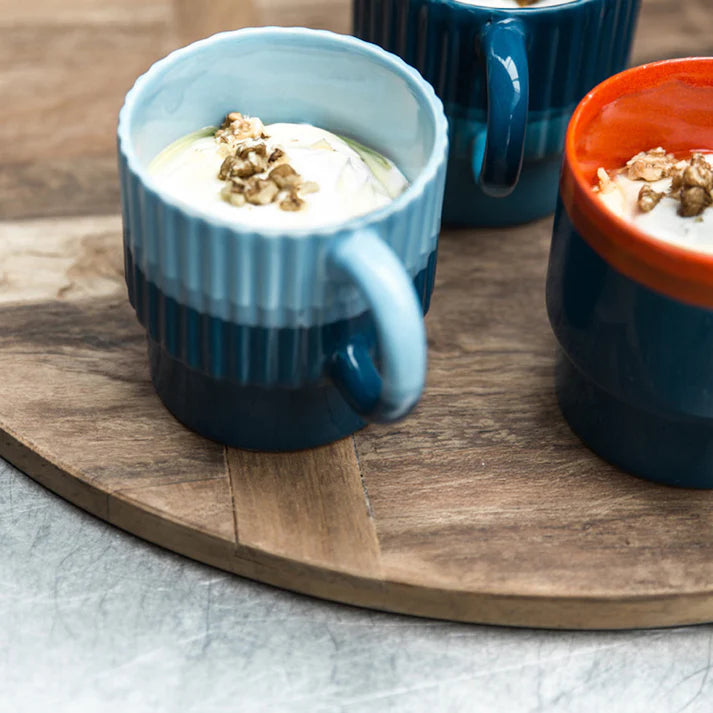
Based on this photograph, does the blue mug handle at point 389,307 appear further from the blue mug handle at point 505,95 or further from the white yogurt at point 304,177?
the blue mug handle at point 505,95

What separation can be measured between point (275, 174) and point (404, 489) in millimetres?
178

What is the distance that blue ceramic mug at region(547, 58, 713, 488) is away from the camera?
1.80 ft

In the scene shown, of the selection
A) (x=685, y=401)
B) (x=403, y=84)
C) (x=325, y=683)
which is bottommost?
(x=325, y=683)

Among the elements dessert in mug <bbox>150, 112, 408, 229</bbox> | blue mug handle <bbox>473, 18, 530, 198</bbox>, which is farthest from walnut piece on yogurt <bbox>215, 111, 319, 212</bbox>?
blue mug handle <bbox>473, 18, 530, 198</bbox>

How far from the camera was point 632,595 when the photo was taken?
1.91ft

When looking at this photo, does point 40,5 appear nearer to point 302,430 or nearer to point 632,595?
point 302,430

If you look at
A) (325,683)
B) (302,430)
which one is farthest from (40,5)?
(325,683)

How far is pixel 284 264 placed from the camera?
0.53 metres

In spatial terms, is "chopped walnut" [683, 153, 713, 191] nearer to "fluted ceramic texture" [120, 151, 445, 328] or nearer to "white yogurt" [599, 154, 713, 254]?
"white yogurt" [599, 154, 713, 254]

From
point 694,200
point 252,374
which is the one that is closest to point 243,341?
point 252,374

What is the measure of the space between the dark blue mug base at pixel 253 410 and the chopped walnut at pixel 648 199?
0.59ft

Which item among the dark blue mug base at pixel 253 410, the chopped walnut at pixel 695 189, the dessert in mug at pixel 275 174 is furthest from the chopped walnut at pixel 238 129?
the chopped walnut at pixel 695 189

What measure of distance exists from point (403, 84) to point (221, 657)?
302 millimetres

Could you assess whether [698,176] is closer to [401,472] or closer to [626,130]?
[626,130]
